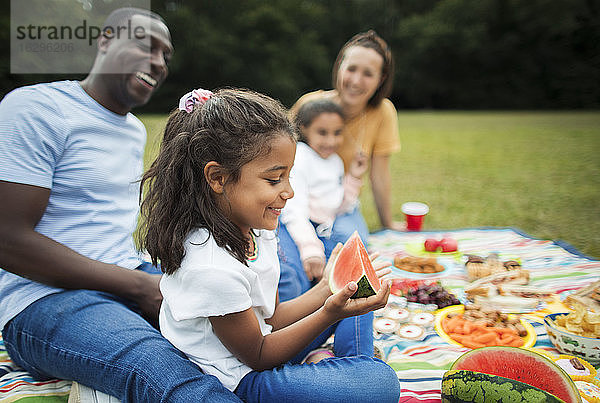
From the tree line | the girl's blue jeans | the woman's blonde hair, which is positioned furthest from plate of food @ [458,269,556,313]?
the tree line

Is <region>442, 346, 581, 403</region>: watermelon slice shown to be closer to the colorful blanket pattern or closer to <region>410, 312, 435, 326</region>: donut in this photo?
<region>410, 312, 435, 326</region>: donut

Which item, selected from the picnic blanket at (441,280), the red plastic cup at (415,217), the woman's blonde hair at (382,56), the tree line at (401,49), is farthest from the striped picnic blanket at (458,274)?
the tree line at (401,49)

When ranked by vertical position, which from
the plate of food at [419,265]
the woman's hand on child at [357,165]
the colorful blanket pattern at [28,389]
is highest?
the woman's hand on child at [357,165]

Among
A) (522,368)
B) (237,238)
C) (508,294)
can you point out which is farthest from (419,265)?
(237,238)

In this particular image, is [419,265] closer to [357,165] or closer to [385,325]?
[385,325]

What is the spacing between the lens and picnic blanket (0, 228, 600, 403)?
2.21m

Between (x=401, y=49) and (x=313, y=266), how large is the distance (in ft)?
133

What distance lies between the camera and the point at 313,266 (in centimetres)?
298

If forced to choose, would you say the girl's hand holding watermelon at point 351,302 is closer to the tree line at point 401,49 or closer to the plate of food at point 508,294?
the plate of food at point 508,294

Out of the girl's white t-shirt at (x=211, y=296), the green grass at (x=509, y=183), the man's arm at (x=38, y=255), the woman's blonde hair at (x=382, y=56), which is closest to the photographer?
the girl's white t-shirt at (x=211, y=296)

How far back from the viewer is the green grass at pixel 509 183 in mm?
5688

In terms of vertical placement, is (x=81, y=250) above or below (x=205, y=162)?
below

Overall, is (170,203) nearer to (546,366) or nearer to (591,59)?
(546,366)

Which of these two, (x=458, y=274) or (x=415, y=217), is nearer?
(x=458, y=274)
